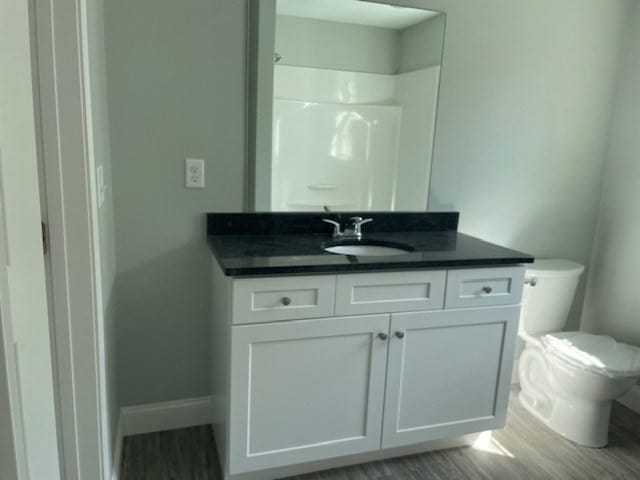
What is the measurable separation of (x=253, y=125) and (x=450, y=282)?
98 cm

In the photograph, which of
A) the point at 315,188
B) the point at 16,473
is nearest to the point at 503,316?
the point at 315,188

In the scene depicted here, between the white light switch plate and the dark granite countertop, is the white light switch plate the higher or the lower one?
the higher one

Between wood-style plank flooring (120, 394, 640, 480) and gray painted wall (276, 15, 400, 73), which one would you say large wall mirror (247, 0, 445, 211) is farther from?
wood-style plank flooring (120, 394, 640, 480)

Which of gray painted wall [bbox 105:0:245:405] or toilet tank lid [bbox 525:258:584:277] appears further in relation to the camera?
toilet tank lid [bbox 525:258:584:277]

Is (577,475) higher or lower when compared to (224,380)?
lower

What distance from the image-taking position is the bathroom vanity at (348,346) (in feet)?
5.38

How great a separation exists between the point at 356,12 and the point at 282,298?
4.04 feet

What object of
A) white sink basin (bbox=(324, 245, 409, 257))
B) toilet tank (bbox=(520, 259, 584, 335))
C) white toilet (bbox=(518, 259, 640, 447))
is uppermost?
white sink basin (bbox=(324, 245, 409, 257))

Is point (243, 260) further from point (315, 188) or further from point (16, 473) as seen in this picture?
point (16, 473)

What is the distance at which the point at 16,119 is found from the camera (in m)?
0.41

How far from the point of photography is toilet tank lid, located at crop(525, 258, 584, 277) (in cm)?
240

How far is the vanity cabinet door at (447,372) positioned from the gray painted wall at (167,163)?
2.76 ft

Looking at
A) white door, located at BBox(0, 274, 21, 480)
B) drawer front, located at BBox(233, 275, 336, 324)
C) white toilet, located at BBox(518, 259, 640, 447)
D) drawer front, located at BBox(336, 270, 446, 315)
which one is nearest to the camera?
white door, located at BBox(0, 274, 21, 480)

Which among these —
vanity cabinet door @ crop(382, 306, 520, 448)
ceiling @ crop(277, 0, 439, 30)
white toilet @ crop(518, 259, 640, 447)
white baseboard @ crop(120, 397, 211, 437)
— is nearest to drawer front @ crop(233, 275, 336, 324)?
vanity cabinet door @ crop(382, 306, 520, 448)
